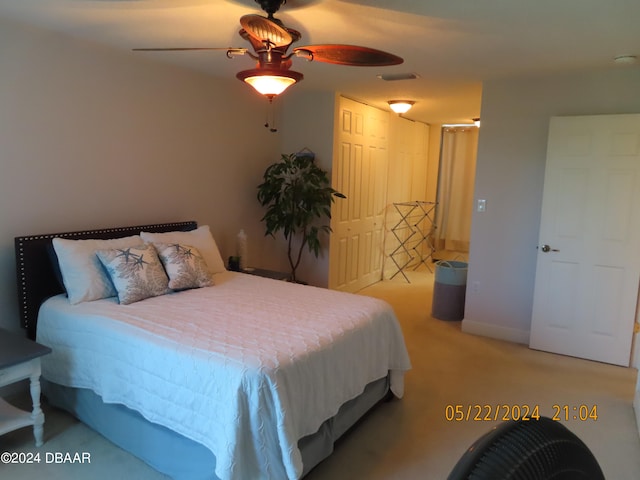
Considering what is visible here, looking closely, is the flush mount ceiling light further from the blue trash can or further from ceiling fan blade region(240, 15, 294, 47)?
ceiling fan blade region(240, 15, 294, 47)

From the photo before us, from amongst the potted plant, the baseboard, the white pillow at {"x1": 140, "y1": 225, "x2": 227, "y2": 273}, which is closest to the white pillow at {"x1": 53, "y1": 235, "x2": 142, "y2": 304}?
the white pillow at {"x1": 140, "y1": 225, "x2": 227, "y2": 273}

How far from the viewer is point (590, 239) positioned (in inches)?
134

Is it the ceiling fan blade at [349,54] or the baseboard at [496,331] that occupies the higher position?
the ceiling fan blade at [349,54]

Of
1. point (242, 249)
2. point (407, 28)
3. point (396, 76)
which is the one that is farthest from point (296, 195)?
point (407, 28)

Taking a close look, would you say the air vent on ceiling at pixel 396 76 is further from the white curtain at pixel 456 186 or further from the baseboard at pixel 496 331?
the white curtain at pixel 456 186

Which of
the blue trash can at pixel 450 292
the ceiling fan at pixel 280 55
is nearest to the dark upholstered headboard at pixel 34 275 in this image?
the ceiling fan at pixel 280 55

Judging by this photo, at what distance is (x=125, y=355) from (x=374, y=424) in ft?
4.65

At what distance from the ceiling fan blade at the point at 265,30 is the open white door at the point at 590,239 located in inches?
99.1

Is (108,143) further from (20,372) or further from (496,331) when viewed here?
(496,331)

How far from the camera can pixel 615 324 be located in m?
3.40

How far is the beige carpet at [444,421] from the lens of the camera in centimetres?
214

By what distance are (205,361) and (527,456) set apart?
1.62m

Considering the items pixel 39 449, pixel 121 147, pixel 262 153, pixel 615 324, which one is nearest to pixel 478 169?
pixel 615 324

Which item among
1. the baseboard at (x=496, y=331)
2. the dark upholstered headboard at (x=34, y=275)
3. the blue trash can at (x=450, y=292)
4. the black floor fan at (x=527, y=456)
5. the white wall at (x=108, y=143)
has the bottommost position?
the baseboard at (x=496, y=331)
